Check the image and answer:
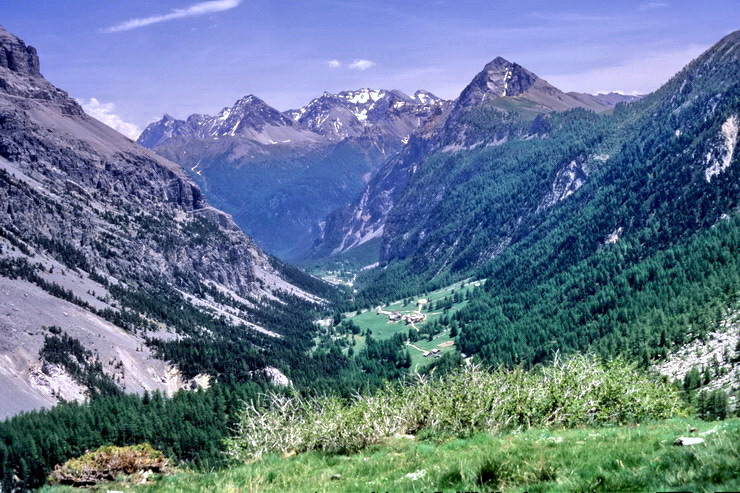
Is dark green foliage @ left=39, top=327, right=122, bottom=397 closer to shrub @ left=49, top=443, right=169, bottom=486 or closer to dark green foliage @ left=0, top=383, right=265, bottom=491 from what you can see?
dark green foliage @ left=0, top=383, right=265, bottom=491

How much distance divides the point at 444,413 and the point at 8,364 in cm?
16413

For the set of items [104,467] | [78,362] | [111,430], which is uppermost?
[104,467]

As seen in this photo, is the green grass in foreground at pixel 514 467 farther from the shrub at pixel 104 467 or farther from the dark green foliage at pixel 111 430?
the dark green foliage at pixel 111 430

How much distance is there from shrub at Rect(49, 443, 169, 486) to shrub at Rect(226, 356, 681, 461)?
20.1ft

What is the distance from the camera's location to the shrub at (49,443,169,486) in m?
29.3

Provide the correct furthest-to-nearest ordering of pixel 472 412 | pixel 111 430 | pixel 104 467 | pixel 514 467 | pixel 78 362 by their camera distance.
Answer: pixel 78 362
pixel 111 430
pixel 472 412
pixel 104 467
pixel 514 467

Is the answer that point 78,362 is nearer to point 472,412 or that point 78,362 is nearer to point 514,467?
point 472,412

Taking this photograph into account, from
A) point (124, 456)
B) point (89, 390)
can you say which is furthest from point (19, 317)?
point (124, 456)

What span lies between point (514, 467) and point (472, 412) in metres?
18.0

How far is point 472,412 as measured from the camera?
3806 cm

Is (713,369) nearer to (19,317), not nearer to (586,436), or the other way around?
(586,436)

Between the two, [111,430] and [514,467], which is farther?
[111,430]

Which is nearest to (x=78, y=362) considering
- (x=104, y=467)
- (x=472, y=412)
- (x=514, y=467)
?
(x=104, y=467)

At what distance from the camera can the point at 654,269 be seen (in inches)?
7692
